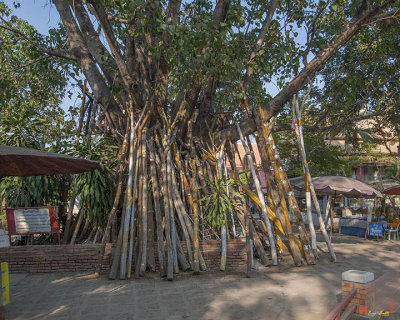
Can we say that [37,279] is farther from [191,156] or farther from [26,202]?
[191,156]

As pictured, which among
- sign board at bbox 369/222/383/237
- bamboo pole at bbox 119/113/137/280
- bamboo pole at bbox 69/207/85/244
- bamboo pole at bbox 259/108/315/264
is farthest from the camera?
sign board at bbox 369/222/383/237

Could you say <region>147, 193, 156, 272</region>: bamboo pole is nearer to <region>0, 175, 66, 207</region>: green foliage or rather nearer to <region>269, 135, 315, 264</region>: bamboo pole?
<region>0, 175, 66, 207</region>: green foliage

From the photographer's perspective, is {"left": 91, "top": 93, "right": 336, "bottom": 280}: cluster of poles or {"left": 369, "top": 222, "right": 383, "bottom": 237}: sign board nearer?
{"left": 91, "top": 93, "right": 336, "bottom": 280}: cluster of poles

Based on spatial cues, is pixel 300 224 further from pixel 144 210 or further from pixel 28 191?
pixel 28 191

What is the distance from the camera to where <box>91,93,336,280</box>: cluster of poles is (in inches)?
281

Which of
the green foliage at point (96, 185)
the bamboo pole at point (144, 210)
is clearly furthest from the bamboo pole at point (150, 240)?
the green foliage at point (96, 185)

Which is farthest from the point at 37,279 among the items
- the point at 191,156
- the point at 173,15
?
the point at 173,15

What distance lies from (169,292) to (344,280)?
2612 millimetres

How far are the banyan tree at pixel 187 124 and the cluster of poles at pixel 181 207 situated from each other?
0.02m

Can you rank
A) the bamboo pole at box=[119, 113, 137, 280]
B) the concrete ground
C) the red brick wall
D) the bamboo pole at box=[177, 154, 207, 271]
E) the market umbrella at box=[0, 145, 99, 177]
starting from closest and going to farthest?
the market umbrella at box=[0, 145, 99, 177] < the concrete ground < the bamboo pole at box=[119, 113, 137, 280] < the bamboo pole at box=[177, 154, 207, 271] < the red brick wall

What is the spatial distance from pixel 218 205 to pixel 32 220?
3877 mm

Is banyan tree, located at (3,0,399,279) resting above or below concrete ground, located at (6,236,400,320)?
above

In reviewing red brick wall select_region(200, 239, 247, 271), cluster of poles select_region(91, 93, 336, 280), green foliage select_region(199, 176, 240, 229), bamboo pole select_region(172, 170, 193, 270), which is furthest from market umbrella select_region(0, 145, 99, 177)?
red brick wall select_region(200, 239, 247, 271)

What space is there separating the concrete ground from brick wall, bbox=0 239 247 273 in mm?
255
